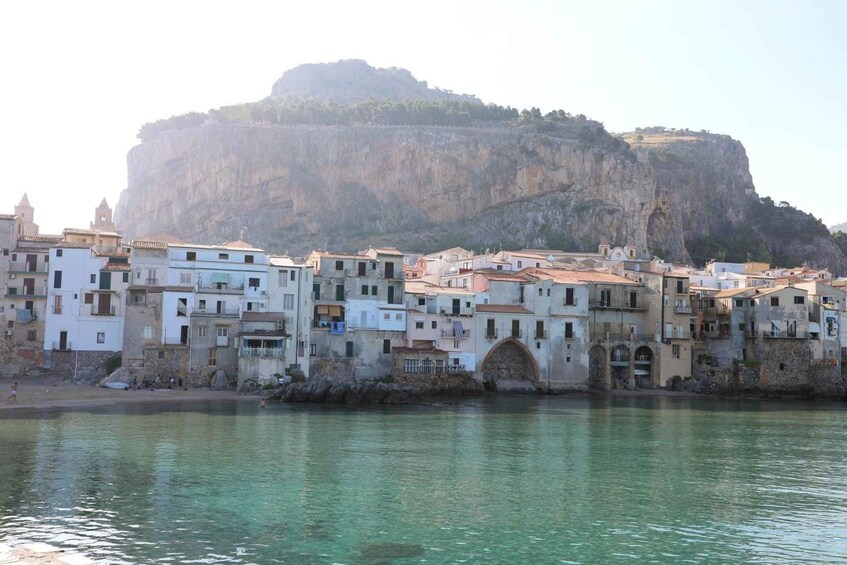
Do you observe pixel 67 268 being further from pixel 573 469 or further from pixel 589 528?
pixel 589 528

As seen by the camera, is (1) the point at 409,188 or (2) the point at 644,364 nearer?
(2) the point at 644,364

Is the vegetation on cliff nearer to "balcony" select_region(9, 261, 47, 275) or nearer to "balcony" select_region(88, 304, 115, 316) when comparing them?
"balcony" select_region(88, 304, 115, 316)

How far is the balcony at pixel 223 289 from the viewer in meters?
66.4

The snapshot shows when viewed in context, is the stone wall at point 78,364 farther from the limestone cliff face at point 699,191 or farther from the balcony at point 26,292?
the limestone cliff face at point 699,191

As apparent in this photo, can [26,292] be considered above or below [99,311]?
above

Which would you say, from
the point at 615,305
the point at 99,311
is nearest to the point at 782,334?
the point at 615,305

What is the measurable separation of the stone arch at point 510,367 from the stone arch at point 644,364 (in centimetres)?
1170

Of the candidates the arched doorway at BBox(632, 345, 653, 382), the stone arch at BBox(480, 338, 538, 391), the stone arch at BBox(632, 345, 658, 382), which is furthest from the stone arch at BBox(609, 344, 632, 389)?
the stone arch at BBox(480, 338, 538, 391)

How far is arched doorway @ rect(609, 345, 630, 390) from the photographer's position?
79.4 metres

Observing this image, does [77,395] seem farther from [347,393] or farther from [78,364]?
[347,393]

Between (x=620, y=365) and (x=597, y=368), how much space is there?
2245 mm

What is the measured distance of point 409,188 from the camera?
151 meters

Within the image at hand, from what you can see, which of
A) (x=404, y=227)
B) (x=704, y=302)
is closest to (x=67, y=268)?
(x=704, y=302)

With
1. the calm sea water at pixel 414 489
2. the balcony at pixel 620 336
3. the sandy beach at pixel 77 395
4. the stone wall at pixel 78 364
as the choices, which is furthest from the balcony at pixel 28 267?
the balcony at pixel 620 336
